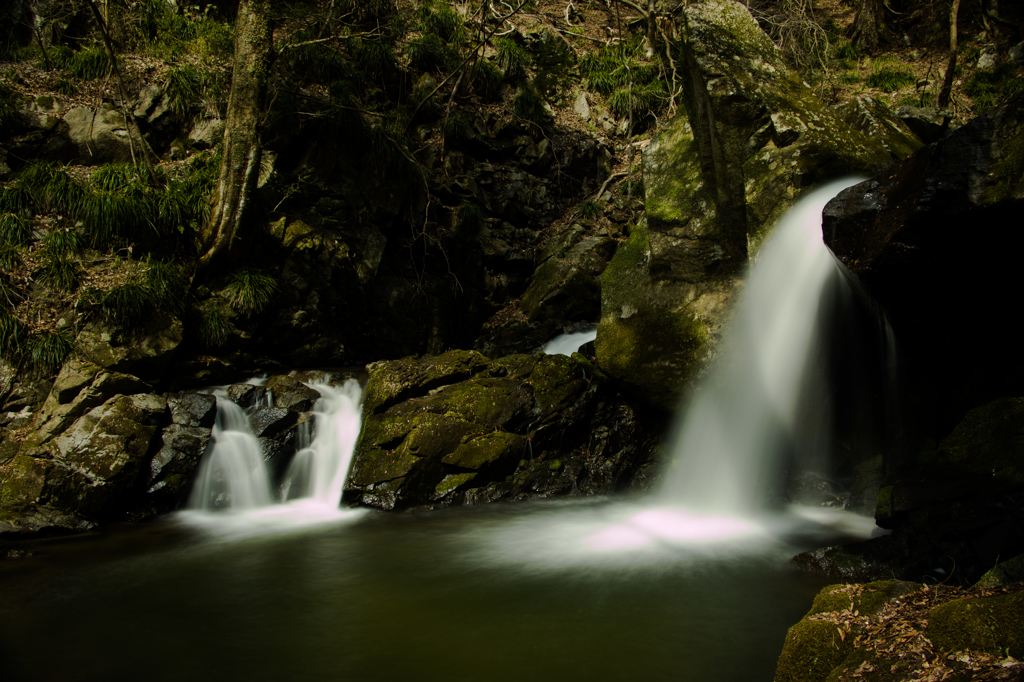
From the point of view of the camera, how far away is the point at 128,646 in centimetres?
341

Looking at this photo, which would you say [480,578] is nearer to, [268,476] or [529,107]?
[268,476]

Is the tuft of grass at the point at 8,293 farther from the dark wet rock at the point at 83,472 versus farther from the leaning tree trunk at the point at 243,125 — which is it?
the leaning tree trunk at the point at 243,125

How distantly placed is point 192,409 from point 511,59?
10819 millimetres

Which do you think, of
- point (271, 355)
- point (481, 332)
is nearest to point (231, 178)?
point (271, 355)

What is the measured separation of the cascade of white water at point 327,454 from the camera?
264 inches

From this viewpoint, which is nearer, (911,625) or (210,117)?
(911,625)

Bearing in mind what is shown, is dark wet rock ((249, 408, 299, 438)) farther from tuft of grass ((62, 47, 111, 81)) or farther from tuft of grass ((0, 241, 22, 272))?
tuft of grass ((62, 47, 111, 81))

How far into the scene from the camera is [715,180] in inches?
248

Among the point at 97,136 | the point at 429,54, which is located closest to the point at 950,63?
the point at 429,54

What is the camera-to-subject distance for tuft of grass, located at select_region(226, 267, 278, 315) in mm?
8164

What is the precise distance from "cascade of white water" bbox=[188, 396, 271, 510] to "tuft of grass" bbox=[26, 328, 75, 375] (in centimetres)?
171

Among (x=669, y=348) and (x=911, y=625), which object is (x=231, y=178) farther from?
(x=911, y=625)

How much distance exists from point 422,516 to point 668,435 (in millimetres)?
3123

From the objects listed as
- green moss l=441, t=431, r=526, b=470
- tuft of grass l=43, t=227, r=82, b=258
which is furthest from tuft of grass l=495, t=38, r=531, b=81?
green moss l=441, t=431, r=526, b=470
